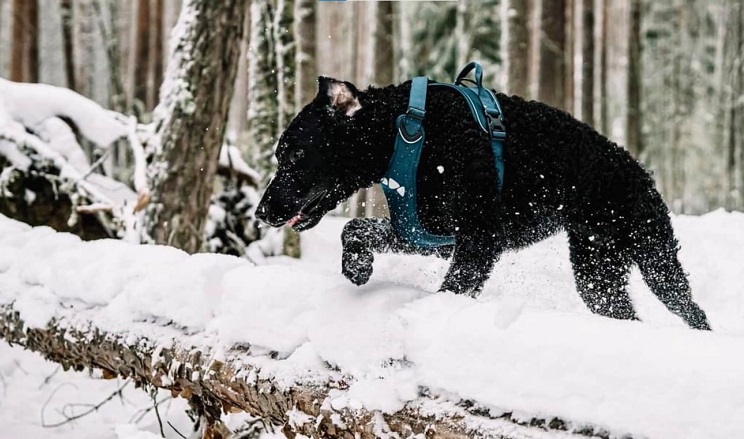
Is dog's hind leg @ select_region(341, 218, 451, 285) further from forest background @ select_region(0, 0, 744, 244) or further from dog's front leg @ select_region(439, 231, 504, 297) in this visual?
dog's front leg @ select_region(439, 231, 504, 297)

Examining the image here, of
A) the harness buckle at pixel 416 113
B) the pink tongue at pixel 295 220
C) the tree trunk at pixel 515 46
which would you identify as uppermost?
the tree trunk at pixel 515 46

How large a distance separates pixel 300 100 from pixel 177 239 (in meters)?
3.76

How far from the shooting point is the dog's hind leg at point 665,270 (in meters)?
3.42

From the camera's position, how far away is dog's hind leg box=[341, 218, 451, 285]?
9.68 ft

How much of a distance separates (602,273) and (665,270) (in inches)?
12.1

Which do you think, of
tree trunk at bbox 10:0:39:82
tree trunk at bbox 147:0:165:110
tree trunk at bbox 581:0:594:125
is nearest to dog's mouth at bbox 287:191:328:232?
tree trunk at bbox 581:0:594:125

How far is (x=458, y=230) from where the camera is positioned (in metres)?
2.99

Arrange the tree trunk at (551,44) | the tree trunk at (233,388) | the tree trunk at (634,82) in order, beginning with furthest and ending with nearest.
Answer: the tree trunk at (634,82)
the tree trunk at (551,44)
the tree trunk at (233,388)

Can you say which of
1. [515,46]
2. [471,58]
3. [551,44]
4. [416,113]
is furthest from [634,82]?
[416,113]

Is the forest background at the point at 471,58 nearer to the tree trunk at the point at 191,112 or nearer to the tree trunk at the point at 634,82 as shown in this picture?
the tree trunk at the point at 634,82

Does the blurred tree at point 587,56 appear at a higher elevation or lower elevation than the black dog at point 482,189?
higher

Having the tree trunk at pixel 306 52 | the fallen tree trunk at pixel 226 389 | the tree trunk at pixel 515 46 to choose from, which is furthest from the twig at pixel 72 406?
the tree trunk at pixel 515 46

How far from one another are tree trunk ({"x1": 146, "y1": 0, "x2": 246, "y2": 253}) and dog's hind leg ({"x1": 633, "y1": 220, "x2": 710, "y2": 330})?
3667 millimetres

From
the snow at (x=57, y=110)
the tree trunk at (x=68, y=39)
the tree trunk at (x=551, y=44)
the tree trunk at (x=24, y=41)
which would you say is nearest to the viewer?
the snow at (x=57, y=110)
